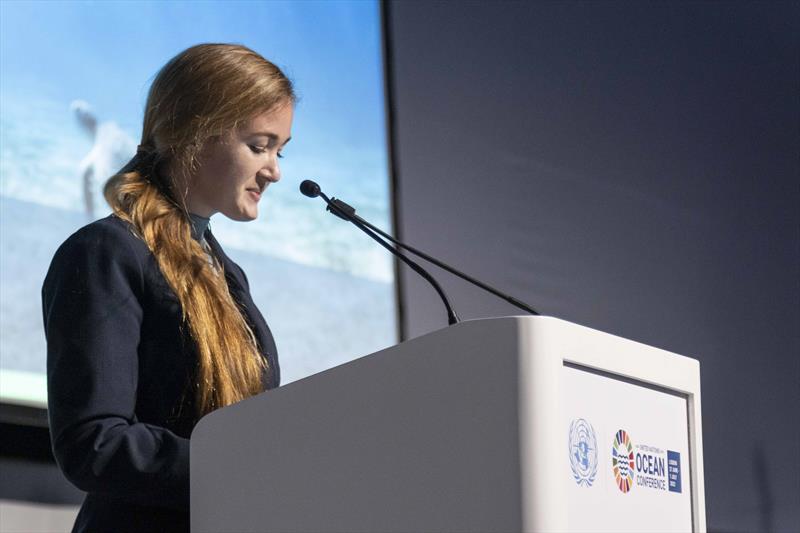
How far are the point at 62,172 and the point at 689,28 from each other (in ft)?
8.11

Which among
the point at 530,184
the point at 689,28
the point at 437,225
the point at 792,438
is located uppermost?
the point at 689,28

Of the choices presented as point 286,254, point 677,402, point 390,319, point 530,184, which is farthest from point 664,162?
point 677,402

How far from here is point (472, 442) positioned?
969mm

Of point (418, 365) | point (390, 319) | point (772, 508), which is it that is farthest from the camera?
point (772, 508)

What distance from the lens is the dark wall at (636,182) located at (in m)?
3.29

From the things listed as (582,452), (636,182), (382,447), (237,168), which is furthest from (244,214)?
(636,182)

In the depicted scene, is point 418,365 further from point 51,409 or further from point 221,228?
point 221,228

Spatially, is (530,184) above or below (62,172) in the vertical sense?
above

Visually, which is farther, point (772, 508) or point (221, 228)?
point (772, 508)

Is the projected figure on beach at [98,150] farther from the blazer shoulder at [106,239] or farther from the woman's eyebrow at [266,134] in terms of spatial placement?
the blazer shoulder at [106,239]

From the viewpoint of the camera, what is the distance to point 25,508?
2.09 metres

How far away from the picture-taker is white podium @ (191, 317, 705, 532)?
95 cm

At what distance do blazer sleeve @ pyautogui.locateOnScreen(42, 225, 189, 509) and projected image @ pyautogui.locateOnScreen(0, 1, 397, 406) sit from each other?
0.83 m

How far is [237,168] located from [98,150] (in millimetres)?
855
